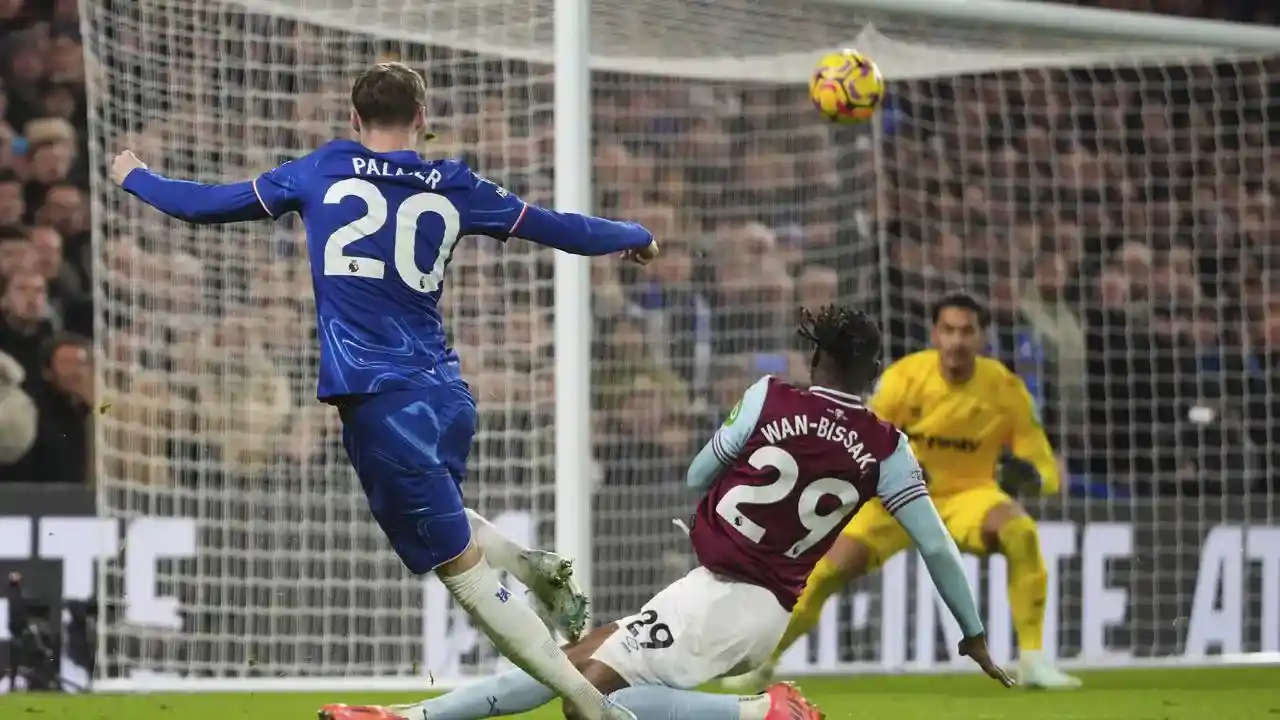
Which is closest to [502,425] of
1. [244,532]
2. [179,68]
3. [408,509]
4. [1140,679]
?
[244,532]

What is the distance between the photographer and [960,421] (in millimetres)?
9383

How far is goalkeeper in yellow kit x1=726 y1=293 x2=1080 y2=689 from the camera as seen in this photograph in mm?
9117

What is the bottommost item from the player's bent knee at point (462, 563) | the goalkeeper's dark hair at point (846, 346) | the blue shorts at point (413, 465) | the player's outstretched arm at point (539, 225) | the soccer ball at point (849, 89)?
the player's bent knee at point (462, 563)

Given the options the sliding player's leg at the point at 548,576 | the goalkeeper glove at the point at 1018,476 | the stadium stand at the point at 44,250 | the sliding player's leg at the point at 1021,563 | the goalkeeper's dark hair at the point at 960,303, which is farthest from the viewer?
the stadium stand at the point at 44,250

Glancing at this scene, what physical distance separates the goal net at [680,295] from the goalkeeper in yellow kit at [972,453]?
1.12 m

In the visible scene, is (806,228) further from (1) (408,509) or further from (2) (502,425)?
(1) (408,509)

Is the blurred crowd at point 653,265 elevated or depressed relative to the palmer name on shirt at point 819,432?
elevated

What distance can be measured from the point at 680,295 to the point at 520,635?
5370 millimetres

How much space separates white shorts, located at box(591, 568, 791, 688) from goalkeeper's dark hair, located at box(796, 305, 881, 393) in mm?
636

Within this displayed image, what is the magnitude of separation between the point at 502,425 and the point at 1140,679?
10.6 feet

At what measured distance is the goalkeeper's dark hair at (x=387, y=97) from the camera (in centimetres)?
546

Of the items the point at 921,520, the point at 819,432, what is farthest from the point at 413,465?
the point at 921,520

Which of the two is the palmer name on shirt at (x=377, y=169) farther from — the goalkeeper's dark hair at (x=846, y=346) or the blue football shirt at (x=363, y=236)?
the goalkeeper's dark hair at (x=846, y=346)

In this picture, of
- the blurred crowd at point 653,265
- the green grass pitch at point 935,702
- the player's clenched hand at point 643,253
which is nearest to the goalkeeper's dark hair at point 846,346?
the player's clenched hand at point 643,253
